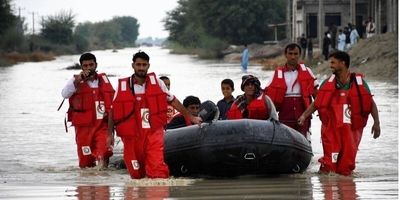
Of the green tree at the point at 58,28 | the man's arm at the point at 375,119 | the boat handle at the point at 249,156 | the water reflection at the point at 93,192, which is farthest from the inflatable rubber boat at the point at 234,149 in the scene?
the green tree at the point at 58,28

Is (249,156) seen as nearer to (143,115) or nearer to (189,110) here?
(143,115)

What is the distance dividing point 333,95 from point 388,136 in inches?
283

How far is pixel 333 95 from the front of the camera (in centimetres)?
1113

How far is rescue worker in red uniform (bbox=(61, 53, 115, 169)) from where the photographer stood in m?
12.2

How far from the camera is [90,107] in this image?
12.4 metres

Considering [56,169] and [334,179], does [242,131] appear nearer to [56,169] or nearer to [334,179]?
[334,179]

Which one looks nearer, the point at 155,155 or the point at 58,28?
the point at 155,155

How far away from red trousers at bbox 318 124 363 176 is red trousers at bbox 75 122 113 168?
262 cm

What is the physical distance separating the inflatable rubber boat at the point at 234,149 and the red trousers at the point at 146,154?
643 mm

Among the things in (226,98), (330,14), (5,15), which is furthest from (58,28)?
(226,98)

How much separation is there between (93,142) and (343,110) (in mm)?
3116

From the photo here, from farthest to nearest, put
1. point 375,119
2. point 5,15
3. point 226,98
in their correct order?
1. point 5,15
2. point 226,98
3. point 375,119

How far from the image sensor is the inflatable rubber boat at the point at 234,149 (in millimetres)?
10836

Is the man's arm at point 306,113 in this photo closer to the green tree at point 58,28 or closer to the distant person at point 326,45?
the distant person at point 326,45
